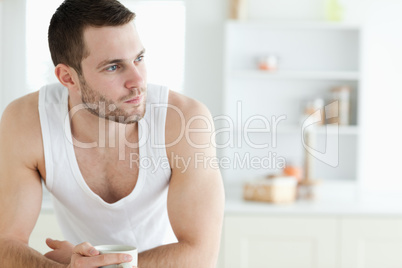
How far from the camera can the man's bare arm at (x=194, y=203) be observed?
1.42m

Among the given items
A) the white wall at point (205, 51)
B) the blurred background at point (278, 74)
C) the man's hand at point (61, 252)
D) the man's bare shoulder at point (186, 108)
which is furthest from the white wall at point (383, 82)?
the man's hand at point (61, 252)

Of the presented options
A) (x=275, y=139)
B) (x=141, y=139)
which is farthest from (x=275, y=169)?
(x=141, y=139)

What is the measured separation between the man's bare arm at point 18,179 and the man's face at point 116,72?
23 centimetres

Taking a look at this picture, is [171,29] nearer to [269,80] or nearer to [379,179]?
[269,80]

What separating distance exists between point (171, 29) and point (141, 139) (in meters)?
2.14

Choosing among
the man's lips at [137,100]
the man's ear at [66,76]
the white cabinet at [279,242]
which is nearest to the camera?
the man's lips at [137,100]

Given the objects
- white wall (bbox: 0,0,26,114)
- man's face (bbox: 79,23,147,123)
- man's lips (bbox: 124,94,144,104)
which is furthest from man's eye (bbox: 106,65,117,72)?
white wall (bbox: 0,0,26,114)

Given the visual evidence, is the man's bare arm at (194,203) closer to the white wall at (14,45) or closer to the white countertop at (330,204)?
the white countertop at (330,204)

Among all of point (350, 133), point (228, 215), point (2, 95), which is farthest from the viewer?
point (2, 95)

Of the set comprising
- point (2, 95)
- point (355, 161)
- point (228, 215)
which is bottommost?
point (228, 215)

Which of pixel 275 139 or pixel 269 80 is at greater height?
pixel 269 80

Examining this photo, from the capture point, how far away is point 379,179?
11.9 feet

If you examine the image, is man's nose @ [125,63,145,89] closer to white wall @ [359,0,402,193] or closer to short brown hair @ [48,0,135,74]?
short brown hair @ [48,0,135,74]

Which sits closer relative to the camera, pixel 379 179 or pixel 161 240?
pixel 161 240
